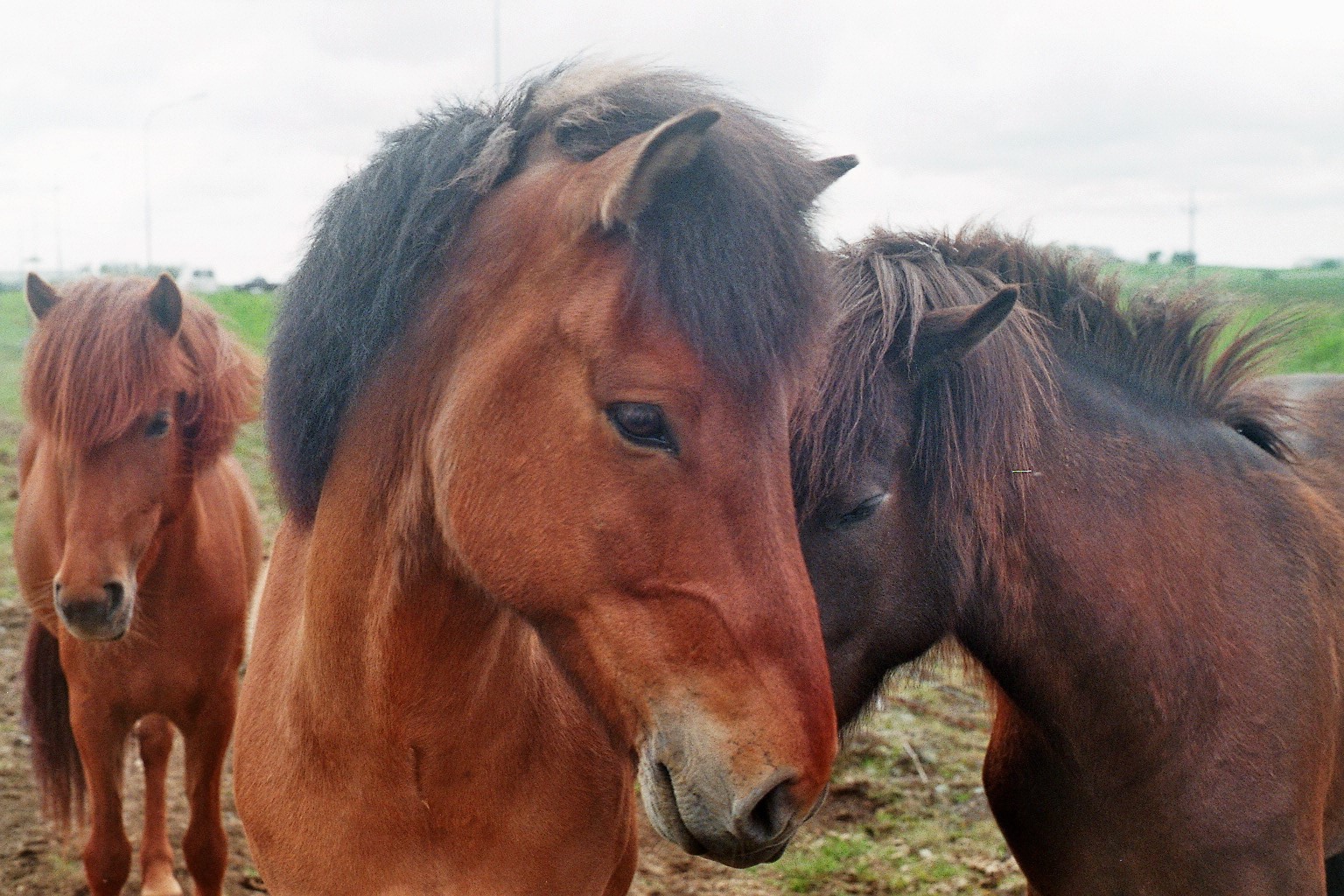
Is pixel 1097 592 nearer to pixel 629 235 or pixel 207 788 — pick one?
pixel 629 235

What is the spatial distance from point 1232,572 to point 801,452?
1.16 meters

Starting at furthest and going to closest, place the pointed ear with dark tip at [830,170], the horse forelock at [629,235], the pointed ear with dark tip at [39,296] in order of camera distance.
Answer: the pointed ear with dark tip at [39,296]
the pointed ear with dark tip at [830,170]
the horse forelock at [629,235]

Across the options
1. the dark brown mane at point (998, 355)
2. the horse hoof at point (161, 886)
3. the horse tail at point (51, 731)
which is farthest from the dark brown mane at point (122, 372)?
the dark brown mane at point (998, 355)

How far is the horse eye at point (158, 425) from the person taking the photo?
12.4 ft

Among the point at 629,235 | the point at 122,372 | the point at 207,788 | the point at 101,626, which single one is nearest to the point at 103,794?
the point at 207,788

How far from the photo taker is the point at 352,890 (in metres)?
2.27

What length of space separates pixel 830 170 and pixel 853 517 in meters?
0.85

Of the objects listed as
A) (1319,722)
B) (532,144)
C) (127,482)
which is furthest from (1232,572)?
(127,482)

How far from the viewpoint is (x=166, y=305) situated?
389cm

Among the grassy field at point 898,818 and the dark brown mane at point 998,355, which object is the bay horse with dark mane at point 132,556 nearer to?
the grassy field at point 898,818

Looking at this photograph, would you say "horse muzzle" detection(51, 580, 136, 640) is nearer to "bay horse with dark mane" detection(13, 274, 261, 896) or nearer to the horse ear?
"bay horse with dark mane" detection(13, 274, 261, 896)

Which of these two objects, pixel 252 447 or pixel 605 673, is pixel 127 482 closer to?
pixel 605 673

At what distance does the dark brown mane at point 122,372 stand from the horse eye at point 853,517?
240 cm

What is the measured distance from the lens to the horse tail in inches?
178
